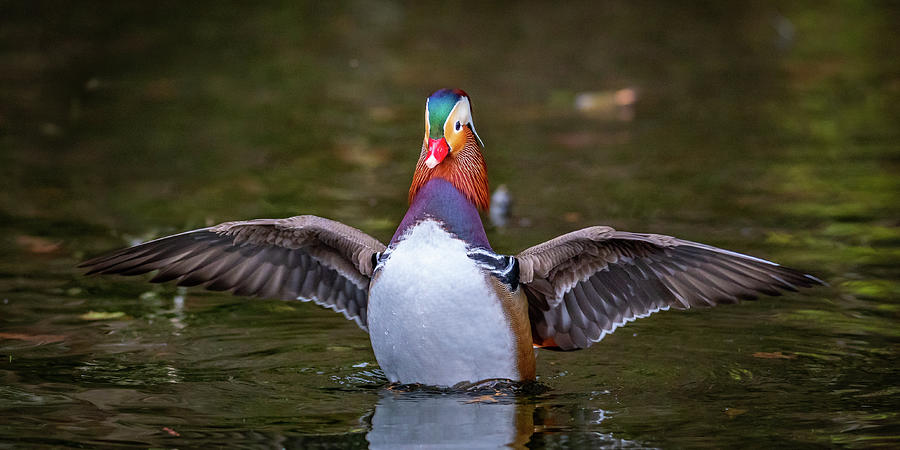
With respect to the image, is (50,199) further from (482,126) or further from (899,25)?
(899,25)

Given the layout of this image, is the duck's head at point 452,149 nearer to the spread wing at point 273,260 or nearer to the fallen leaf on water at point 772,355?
the spread wing at point 273,260

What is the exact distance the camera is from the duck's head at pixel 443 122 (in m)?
6.11

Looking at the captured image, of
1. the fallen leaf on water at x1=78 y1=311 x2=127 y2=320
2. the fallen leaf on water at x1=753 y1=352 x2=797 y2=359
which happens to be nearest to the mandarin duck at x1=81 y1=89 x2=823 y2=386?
the fallen leaf on water at x1=753 y1=352 x2=797 y2=359

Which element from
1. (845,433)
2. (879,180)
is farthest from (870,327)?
(879,180)

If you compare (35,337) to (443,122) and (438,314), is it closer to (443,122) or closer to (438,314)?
(438,314)

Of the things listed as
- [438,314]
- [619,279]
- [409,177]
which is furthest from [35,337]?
[409,177]

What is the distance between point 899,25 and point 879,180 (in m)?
9.84

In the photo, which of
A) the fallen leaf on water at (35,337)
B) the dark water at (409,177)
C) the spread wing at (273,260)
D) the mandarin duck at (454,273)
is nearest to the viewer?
the dark water at (409,177)

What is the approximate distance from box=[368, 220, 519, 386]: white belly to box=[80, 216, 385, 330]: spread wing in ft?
1.93

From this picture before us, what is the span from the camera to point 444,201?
242 inches

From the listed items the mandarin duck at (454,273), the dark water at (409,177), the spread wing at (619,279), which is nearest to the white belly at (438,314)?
the mandarin duck at (454,273)

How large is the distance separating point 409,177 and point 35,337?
5.08 meters

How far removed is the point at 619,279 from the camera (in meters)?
6.54

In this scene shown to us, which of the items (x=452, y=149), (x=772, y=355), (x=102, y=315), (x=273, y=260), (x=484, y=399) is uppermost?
(x=452, y=149)
